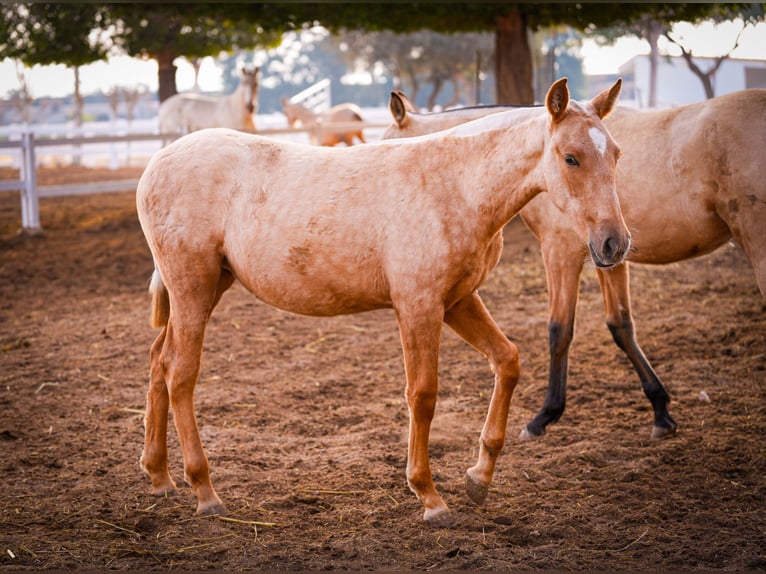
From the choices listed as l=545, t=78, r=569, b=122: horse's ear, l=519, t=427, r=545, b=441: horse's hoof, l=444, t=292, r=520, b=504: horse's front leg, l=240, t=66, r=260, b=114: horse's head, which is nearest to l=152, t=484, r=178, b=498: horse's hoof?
l=444, t=292, r=520, b=504: horse's front leg

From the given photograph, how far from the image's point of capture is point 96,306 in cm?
810

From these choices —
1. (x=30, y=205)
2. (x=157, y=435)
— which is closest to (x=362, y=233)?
(x=157, y=435)

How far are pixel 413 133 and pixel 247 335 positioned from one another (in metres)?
2.59

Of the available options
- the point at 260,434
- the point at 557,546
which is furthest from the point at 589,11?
the point at 557,546

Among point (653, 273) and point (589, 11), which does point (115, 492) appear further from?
point (589, 11)

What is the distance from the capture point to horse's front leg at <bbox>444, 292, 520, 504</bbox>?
376 centimetres

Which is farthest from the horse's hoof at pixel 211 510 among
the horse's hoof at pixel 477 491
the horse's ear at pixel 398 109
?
the horse's ear at pixel 398 109

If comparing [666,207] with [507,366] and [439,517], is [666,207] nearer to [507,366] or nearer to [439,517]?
[507,366]

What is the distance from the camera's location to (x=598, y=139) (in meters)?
3.13

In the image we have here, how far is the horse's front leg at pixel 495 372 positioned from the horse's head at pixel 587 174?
0.76m

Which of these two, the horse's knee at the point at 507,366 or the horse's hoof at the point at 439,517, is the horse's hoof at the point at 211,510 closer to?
the horse's hoof at the point at 439,517

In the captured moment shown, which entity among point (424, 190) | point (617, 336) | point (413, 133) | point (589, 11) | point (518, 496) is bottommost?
point (518, 496)

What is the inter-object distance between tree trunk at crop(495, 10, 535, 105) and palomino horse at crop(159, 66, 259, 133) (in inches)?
217

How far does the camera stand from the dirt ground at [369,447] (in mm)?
3340
